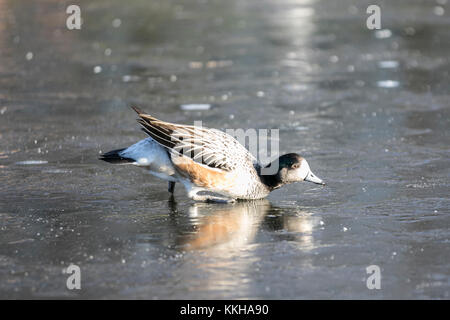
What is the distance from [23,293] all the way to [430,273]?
112 inches

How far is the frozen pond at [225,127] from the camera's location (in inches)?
228

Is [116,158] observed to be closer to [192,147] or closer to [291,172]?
[192,147]

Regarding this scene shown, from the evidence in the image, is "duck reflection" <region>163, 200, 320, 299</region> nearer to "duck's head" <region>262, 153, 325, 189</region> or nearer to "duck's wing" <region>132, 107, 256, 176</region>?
"duck's head" <region>262, 153, 325, 189</region>

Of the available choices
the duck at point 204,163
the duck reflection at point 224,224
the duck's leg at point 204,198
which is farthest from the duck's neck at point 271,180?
the duck's leg at point 204,198

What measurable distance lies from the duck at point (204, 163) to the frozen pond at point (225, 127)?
0.20 metres

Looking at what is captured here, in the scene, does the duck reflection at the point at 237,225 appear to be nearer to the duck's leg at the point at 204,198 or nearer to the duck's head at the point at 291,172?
the duck's leg at the point at 204,198

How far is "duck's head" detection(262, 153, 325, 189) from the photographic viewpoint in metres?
7.43

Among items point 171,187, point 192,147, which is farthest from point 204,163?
point 171,187

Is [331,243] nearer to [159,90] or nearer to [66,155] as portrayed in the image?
[66,155]

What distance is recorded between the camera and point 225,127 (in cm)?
1022

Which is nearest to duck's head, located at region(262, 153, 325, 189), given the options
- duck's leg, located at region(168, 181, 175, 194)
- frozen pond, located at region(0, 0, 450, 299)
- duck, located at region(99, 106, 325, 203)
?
duck, located at region(99, 106, 325, 203)

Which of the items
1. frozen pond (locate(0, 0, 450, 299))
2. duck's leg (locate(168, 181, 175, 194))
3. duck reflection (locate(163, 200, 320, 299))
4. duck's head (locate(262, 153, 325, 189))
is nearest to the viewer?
duck reflection (locate(163, 200, 320, 299))

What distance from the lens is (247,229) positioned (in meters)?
6.71

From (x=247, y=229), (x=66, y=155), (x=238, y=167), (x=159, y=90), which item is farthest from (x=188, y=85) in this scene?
(x=247, y=229)
